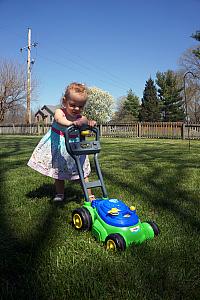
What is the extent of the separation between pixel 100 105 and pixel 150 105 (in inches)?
584

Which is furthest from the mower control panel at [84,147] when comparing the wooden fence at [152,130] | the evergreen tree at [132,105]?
the evergreen tree at [132,105]

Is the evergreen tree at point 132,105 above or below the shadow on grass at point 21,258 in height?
above

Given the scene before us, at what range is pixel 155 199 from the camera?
374 cm

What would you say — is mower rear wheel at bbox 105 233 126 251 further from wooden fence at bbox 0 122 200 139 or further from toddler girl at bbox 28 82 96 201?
wooden fence at bbox 0 122 200 139

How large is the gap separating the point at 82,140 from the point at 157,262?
1492mm

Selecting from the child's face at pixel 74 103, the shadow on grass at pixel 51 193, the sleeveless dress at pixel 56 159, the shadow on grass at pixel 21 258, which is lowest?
the shadow on grass at pixel 21 258

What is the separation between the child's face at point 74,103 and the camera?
129 inches

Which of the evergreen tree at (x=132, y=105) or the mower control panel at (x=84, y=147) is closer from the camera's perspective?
the mower control panel at (x=84, y=147)

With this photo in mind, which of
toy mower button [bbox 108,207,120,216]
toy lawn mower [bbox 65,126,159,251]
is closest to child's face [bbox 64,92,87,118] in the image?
toy lawn mower [bbox 65,126,159,251]

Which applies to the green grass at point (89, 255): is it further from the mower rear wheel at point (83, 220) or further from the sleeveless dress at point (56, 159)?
the sleeveless dress at point (56, 159)

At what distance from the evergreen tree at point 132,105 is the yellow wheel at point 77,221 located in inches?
2057

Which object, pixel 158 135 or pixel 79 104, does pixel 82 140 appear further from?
pixel 158 135

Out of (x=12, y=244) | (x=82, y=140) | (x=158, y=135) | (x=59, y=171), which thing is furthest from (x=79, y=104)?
(x=158, y=135)

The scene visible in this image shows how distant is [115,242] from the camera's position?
87.7 inches
